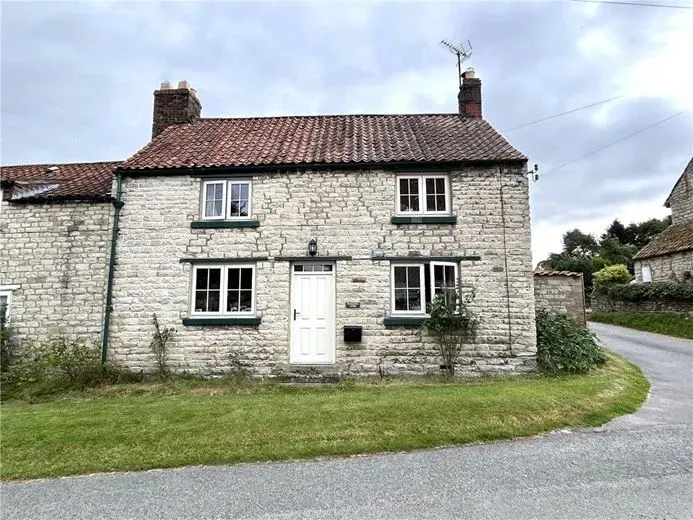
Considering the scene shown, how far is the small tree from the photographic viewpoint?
10.5 m

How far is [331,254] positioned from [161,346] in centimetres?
476

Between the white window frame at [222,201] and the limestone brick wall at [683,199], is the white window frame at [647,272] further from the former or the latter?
the white window frame at [222,201]

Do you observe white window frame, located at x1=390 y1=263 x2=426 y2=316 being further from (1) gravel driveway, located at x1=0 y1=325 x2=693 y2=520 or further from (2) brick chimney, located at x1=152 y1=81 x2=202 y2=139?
(2) brick chimney, located at x1=152 y1=81 x2=202 y2=139

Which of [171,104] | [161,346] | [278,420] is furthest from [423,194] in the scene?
[171,104]

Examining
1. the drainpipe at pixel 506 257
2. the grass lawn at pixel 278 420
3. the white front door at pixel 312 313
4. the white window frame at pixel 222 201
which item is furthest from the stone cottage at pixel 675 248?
the white window frame at pixel 222 201

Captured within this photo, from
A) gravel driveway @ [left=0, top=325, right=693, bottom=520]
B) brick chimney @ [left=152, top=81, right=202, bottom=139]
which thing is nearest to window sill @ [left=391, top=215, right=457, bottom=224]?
gravel driveway @ [left=0, top=325, right=693, bottom=520]

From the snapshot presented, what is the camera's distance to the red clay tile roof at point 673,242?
21531 millimetres

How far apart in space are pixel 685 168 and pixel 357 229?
78.2 ft

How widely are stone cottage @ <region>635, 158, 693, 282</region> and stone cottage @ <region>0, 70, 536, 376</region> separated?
1626 centimetres

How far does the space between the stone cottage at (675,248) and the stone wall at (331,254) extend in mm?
16268

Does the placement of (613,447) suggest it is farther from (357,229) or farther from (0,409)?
(0,409)

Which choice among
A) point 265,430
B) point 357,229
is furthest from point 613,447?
point 357,229

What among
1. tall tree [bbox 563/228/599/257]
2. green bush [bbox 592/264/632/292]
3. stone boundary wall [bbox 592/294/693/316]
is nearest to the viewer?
stone boundary wall [bbox 592/294/693/316]

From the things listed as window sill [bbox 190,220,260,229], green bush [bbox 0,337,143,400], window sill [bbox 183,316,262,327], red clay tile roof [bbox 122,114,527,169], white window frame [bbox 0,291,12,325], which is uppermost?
red clay tile roof [bbox 122,114,527,169]
